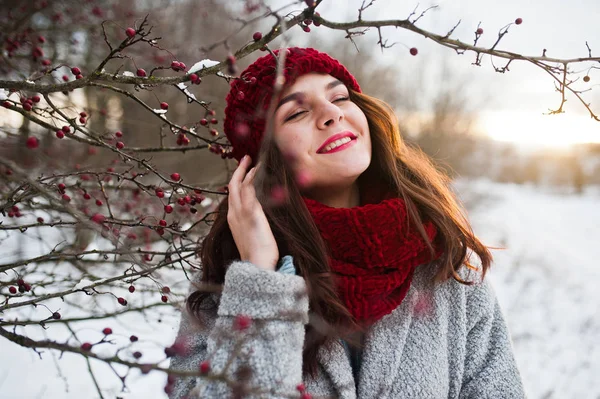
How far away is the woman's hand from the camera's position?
1521mm

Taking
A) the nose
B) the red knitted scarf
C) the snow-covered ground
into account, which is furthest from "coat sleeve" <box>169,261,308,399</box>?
the snow-covered ground

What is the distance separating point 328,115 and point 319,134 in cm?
8

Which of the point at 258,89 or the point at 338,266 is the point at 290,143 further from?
the point at 338,266

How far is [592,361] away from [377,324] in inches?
215

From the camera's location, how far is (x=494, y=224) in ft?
42.6

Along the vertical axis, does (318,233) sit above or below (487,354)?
above

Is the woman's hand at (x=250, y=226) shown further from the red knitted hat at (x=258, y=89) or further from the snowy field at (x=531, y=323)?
the snowy field at (x=531, y=323)

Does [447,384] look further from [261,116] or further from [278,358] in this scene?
[261,116]

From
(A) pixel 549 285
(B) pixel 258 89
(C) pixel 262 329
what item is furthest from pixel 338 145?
(A) pixel 549 285

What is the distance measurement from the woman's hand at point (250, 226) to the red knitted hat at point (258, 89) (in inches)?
7.3

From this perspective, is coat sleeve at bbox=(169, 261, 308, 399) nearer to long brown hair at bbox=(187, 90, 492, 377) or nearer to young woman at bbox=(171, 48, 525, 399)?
young woman at bbox=(171, 48, 525, 399)

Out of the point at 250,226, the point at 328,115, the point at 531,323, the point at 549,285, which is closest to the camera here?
the point at 250,226

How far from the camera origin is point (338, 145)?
5.52 feet

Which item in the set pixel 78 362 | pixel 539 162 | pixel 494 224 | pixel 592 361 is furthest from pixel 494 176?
pixel 78 362
